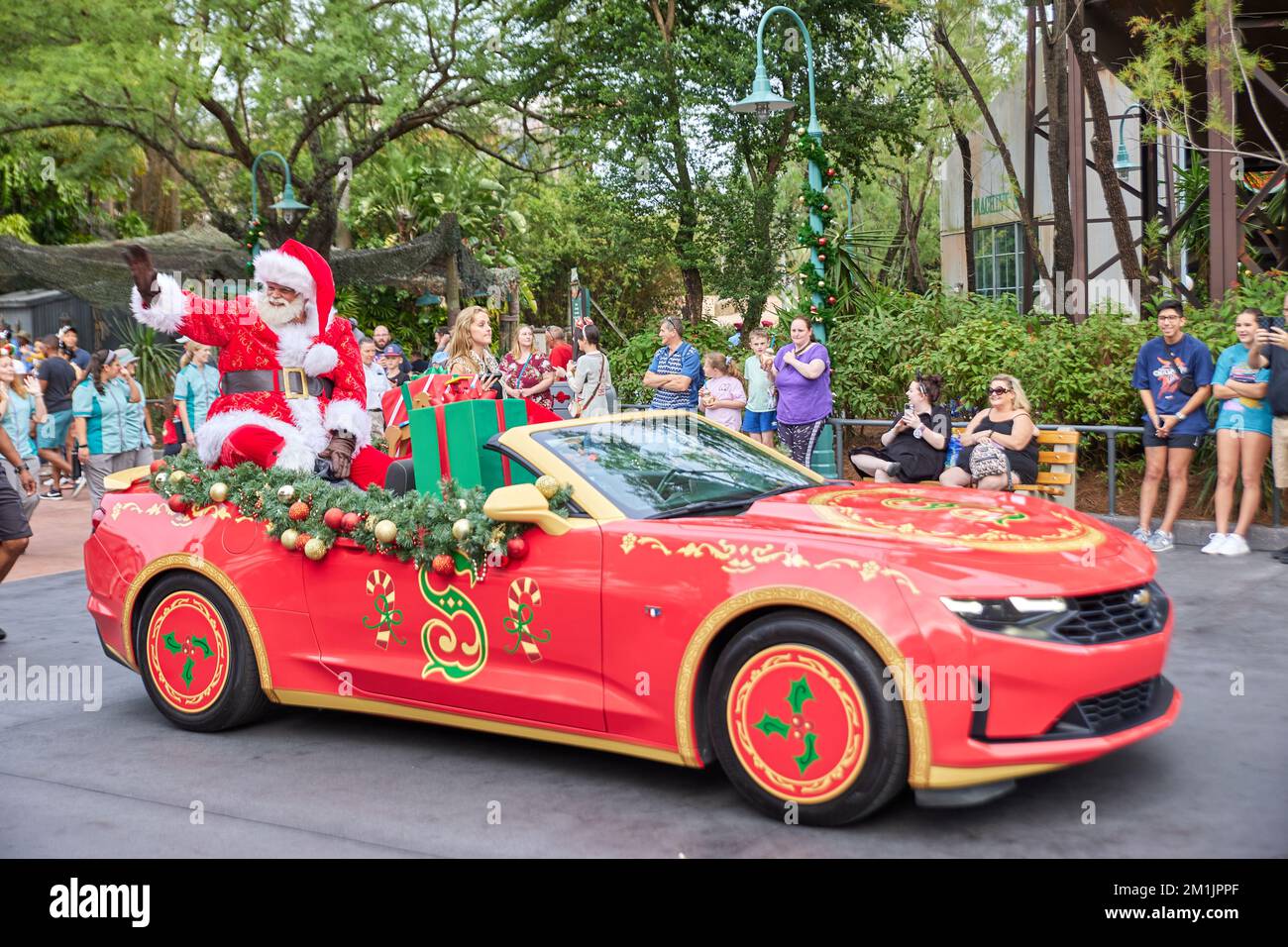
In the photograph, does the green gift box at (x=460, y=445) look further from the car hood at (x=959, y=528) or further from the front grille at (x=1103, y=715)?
the front grille at (x=1103, y=715)

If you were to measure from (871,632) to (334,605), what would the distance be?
2.43 m

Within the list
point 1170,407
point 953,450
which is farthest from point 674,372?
point 1170,407

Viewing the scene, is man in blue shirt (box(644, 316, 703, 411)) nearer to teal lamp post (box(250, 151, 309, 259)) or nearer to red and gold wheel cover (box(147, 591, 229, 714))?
red and gold wheel cover (box(147, 591, 229, 714))

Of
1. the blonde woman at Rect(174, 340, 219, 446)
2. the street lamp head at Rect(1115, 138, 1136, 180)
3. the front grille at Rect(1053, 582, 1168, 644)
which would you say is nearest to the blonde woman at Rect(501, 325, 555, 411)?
the blonde woman at Rect(174, 340, 219, 446)

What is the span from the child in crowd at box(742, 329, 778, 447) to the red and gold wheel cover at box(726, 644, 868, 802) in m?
8.70

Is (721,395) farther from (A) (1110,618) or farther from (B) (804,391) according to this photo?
(A) (1110,618)

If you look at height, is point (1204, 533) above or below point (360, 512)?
below

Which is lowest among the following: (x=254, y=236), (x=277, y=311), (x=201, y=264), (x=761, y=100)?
(x=277, y=311)

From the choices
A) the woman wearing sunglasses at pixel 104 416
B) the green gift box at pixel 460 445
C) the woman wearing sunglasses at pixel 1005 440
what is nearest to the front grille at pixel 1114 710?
the green gift box at pixel 460 445

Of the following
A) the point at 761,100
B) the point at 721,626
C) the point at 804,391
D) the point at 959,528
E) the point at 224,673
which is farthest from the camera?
the point at 761,100

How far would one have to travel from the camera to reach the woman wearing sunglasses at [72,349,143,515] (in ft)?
40.5

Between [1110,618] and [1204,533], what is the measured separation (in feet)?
21.1

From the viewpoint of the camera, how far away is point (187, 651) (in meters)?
5.93

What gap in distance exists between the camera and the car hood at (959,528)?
4.32 metres
